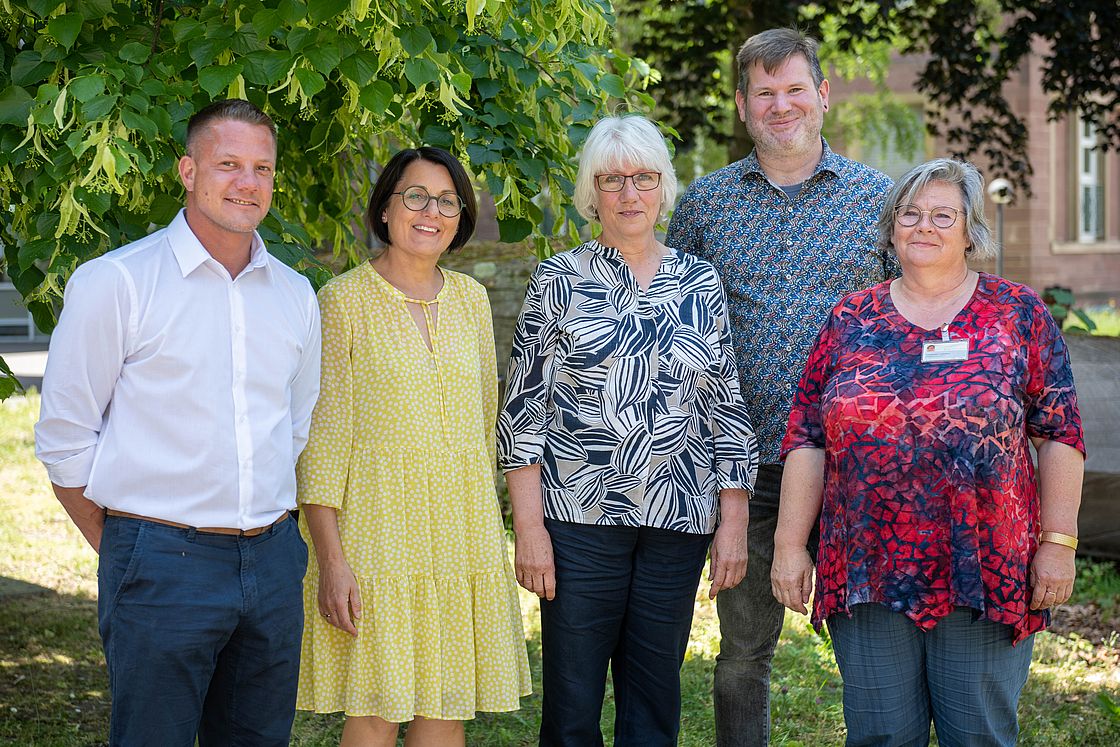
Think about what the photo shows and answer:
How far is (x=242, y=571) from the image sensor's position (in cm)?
261

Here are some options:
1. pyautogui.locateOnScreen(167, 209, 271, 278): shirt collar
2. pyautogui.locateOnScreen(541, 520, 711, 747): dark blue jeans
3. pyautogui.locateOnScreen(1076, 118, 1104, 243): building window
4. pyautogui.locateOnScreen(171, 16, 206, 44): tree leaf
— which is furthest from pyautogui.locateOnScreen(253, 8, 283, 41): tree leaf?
pyautogui.locateOnScreen(1076, 118, 1104, 243): building window

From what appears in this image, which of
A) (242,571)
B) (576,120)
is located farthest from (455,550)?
(576,120)

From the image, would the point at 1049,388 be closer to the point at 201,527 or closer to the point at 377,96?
the point at 377,96

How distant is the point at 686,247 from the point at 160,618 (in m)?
1.81

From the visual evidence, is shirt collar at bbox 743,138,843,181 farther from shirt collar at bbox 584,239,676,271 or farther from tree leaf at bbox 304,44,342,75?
tree leaf at bbox 304,44,342,75

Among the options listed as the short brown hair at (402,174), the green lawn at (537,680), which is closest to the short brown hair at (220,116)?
the short brown hair at (402,174)

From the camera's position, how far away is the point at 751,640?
3.49 m

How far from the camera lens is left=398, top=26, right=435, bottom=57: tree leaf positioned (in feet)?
9.52

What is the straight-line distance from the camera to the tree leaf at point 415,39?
290 cm

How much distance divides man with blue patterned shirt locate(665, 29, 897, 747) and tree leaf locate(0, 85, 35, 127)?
1.80 metres

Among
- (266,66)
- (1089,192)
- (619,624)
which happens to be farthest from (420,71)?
(1089,192)

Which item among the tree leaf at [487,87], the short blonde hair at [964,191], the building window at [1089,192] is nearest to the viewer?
the short blonde hair at [964,191]

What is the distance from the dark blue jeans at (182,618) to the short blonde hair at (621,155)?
1186mm

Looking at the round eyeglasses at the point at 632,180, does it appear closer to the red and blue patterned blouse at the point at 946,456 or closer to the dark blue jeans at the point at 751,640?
the red and blue patterned blouse at the point at 946,456
